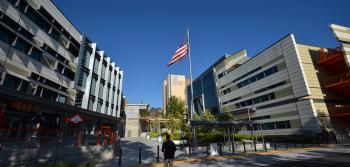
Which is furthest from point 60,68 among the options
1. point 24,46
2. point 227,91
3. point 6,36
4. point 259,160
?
point 227,91

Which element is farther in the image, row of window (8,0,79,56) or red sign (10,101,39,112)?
row of window (8,0,79,56)

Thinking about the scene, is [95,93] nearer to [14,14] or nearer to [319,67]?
[14,14]

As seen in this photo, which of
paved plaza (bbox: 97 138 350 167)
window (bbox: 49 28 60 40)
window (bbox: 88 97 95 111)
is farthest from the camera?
window (bbox: 88 97 95 111)

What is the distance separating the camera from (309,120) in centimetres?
2947

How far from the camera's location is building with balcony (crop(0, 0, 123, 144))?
17672mm

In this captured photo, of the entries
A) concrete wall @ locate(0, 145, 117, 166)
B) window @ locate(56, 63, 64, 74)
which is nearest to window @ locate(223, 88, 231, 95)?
window @ locate(56, 63, 64, 74)

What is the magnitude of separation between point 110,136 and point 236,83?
40495 mm

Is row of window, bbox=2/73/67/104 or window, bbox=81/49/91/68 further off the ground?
window, bbox=81/49/91/68

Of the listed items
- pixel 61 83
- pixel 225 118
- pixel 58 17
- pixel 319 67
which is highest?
pixel 58 17

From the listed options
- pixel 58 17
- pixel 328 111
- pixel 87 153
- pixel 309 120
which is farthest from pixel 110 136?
pixel 328 111

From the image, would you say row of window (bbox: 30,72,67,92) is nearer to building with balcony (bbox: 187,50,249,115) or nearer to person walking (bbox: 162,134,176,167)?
person walking (bbox: 162,134,176,167)

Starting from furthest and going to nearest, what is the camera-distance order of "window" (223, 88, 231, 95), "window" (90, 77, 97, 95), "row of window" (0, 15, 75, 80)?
1. "window" (223, 88, 231, 95)
2. "window" (90, 77, 97, 95)
3. "row of window" (0, 15, 75, 80)

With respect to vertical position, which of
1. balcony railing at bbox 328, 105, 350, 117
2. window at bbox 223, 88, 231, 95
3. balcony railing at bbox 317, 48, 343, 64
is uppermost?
balcony railing at bbox 317, 48, 343, 64

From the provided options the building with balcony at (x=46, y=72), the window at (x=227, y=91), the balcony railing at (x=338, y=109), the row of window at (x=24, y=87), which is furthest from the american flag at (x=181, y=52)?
the window at (x=227, y=91)
